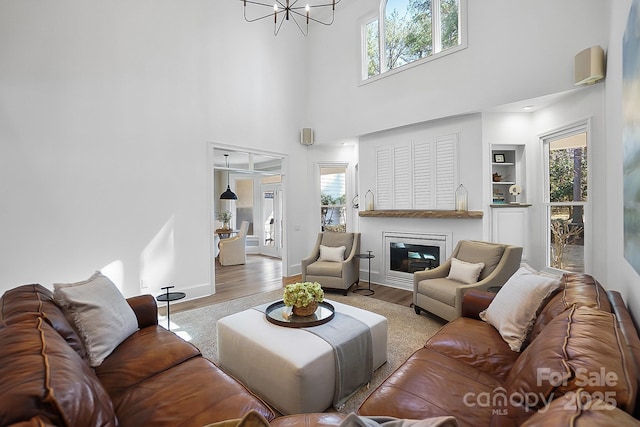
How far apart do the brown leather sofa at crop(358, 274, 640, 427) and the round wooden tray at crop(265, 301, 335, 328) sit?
0.81 meters

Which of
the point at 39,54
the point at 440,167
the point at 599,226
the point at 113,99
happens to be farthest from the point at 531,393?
the point at 39,54

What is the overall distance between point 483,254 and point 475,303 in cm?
133

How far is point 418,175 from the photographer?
15.9 feet

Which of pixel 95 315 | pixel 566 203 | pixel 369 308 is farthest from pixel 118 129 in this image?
pixel 566 203

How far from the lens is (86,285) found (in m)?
1.98

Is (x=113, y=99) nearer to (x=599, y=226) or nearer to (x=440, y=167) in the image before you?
(x=440, y=167)

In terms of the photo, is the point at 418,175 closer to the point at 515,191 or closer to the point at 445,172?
the point at 445,172

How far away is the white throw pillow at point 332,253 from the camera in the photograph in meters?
4.95

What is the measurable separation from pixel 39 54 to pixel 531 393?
5.22m

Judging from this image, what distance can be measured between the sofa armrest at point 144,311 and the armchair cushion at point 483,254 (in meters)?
3.37

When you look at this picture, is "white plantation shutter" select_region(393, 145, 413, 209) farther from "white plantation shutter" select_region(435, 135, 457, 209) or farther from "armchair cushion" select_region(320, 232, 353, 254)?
"armchair cushion" select_region(320, 232, 353, 254)

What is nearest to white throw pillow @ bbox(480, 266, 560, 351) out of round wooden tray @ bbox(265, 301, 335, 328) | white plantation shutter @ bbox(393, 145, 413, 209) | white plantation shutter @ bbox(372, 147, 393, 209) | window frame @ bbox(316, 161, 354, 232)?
round wooden tray @ bbox(265, 301, 335, 328)

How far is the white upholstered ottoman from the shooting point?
1.86 meters

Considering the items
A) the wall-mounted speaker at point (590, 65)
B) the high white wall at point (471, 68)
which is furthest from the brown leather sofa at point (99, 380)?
the high white wall at point (471, 68)
